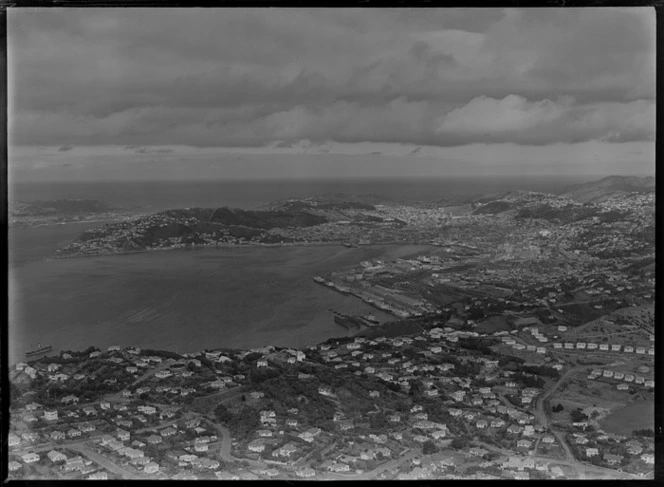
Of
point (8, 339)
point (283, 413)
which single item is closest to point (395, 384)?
point (283, 413)

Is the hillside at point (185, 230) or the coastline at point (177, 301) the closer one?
the coastline at point (177, 301)

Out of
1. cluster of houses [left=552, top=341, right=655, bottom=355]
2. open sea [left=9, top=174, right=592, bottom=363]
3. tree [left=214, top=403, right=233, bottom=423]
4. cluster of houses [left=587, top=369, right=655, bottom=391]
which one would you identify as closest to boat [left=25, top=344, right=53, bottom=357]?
open sea [left=9, top=174, right=592, bottom=363]

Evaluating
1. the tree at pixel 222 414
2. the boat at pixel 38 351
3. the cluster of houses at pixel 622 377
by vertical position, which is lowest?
the tree at pixel 222 414

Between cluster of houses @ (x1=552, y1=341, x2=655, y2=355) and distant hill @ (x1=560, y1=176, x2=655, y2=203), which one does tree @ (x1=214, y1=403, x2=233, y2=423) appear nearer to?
cluster of houses @ (x1=552, y1=341, x2=655, y2=355)

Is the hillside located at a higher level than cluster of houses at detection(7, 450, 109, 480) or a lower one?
higher

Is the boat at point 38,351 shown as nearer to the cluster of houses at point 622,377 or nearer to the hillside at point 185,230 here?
the hillside at point 185,230

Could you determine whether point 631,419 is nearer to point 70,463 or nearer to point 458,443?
point 458,443

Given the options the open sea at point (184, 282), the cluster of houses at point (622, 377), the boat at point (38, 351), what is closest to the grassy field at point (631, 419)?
the cluster of houses at point (622, 377)

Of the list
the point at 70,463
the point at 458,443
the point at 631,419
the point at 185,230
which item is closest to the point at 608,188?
the point at 631,419
